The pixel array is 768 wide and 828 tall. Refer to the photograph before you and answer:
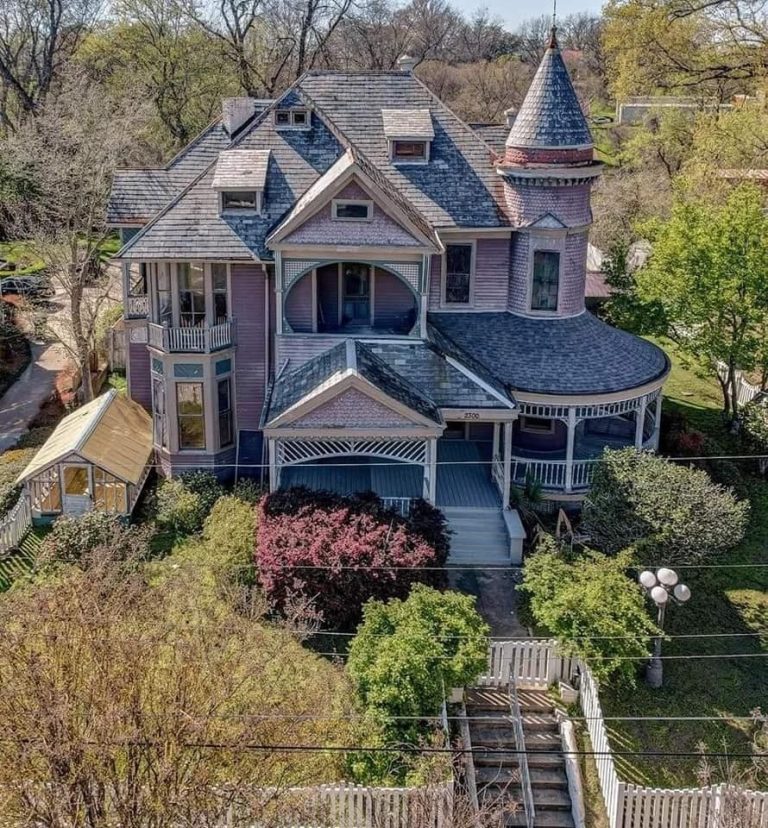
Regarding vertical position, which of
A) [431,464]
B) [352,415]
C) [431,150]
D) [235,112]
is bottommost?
[431,464]

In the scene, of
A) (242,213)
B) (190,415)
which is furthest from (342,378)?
(242,213)

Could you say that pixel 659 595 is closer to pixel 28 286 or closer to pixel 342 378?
pixel 342 378

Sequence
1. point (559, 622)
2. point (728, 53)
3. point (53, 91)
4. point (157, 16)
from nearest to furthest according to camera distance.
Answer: point (559, 622) → point (728, 53) → point (53, 91) → point (157, 16)

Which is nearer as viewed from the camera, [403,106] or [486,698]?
[486,698]

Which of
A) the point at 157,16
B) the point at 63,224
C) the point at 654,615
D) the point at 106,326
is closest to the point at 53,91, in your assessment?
the point at 157,16

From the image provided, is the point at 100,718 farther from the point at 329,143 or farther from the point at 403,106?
the point at 403,106

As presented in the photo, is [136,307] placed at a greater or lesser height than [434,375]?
greater

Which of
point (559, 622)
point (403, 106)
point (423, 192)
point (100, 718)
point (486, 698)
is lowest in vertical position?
point (486, 698)
